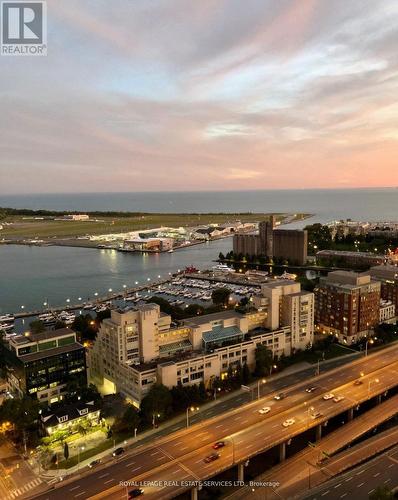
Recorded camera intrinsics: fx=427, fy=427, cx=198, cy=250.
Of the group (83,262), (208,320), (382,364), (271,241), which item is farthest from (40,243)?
(382,364)

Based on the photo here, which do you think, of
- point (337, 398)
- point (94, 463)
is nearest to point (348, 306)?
point (337, 398)

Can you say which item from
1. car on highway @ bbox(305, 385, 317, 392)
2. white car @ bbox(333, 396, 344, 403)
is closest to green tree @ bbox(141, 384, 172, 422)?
car on highway @ bbox(305, 385, 317, 392)

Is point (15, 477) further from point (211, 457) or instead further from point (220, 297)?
point (220, 297)

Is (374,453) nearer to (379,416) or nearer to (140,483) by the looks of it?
(379,416)

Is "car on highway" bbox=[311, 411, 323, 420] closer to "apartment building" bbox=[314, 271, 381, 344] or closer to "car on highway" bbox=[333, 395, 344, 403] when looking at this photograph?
"car on highway" bbox=[333, 395, 344, 403]

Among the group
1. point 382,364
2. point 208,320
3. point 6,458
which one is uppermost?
point 208,320
